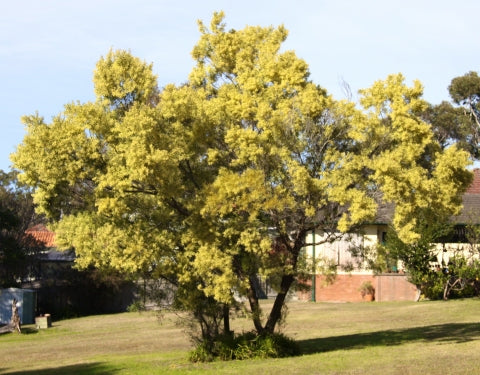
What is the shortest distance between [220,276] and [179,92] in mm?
4193

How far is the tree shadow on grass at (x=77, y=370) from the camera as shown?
60.1ft

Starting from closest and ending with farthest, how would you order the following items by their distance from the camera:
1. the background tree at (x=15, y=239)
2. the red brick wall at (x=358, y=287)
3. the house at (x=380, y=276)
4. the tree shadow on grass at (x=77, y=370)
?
the tree shadow on grass at (x=77, y=370)
the house at (x=380, y=276)
the red brick wall at (x=358, y=287)
the background tree at (x=15, y=239)

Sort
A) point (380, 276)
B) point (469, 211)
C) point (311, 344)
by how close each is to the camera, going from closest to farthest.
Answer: point (311, 344), point (380, 276), point (469, 211)

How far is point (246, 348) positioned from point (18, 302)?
19.9m

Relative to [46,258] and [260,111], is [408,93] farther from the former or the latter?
[46,258]

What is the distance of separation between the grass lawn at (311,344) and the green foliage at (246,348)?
0.47 metres

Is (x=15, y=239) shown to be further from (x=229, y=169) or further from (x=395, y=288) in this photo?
(x=229, y=169)

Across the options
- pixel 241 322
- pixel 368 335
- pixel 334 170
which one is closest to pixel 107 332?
pixel 241 322

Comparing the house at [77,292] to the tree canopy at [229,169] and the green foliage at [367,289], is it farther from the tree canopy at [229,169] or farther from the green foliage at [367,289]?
the tree canopy at [229,169]

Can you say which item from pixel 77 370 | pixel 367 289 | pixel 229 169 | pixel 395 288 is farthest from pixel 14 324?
pixel 229 169

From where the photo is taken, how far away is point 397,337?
22.1m

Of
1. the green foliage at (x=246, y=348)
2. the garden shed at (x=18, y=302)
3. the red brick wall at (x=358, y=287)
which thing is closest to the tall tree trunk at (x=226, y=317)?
the green foliage at (x=246, y=348)

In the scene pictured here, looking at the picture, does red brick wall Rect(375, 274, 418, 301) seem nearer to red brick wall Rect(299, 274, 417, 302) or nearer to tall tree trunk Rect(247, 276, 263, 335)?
red brick wall Rect(299, 274, 417, 302)

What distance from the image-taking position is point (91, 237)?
17.9 meters
